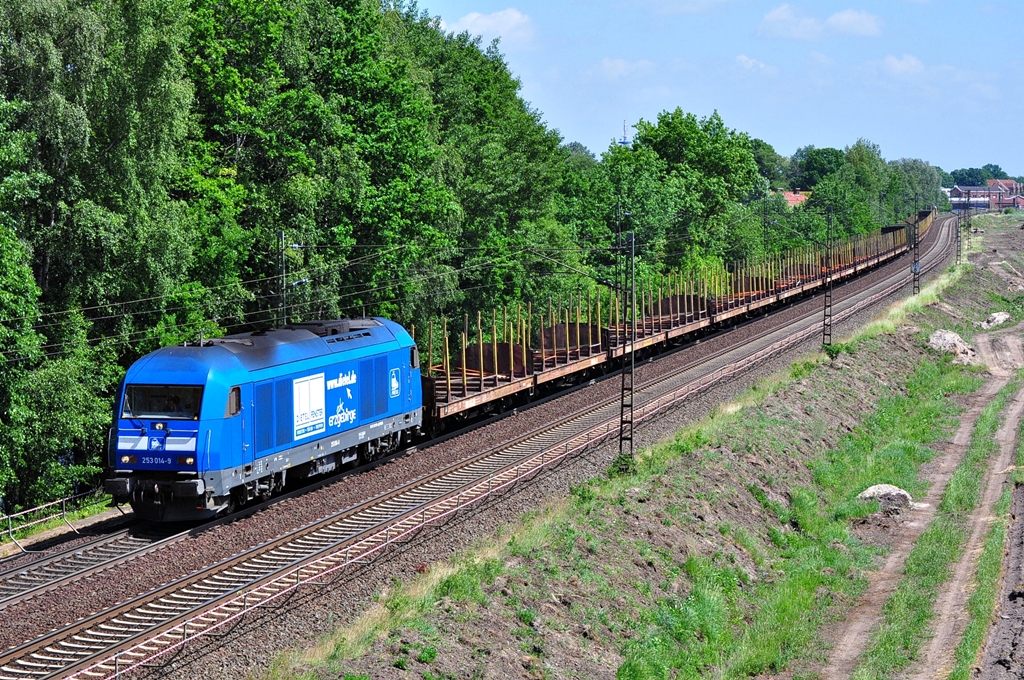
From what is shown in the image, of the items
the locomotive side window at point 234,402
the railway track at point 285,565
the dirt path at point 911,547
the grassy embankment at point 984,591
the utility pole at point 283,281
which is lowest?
the dirt path at point 911,547

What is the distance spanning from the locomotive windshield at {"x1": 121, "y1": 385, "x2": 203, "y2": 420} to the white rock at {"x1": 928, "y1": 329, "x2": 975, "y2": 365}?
5062 cm

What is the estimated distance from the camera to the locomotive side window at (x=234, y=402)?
25281 millimetres

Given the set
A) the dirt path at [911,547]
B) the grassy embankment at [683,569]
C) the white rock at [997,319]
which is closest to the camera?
the grassy embankment at [683,569]

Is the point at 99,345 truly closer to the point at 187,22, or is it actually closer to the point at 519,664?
the point at 187,22

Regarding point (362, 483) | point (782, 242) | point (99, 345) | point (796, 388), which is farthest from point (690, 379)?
point (782, 242)

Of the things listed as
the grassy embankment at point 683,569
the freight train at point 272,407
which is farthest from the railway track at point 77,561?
the grassy embankment at point 683,569

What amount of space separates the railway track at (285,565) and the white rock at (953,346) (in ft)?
106

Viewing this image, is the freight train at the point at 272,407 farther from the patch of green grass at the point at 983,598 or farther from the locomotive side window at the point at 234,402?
the patch of green grass at the point at 983,598

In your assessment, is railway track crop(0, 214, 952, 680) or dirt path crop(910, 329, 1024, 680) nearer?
railway track crop(0, 214, 952, 680)

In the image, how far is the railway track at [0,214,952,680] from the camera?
59.3 ft

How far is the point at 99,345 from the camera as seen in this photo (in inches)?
1383

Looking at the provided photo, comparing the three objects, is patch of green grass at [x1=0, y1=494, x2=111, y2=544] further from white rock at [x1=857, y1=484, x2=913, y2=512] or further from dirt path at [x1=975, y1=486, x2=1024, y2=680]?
white rock at [x1=857, y1=484, x2=913, y2=512]

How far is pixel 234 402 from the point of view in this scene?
83.8ft

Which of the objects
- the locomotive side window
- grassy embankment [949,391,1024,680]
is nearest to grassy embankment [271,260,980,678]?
grassy embankment [949,391,1024,680]
